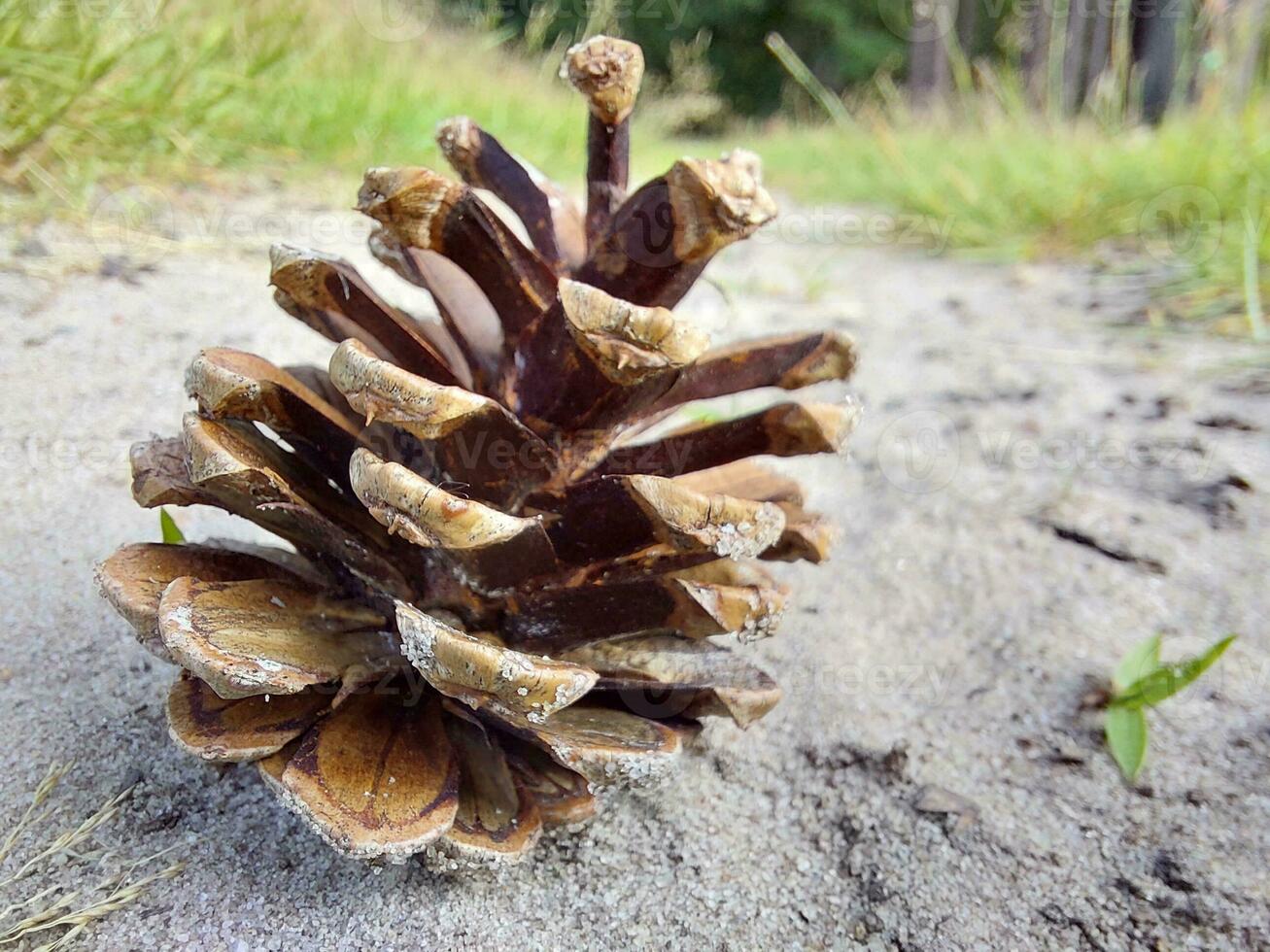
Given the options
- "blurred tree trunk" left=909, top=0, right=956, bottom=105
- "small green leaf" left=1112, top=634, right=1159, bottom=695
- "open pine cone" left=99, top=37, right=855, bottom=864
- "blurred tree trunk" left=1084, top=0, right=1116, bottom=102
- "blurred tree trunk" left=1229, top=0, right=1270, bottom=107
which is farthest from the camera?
"blurred tree trunk" left=909, top=0, right=956, bottom=105

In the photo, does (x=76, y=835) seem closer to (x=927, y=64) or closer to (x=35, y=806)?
(x=35, y=806)

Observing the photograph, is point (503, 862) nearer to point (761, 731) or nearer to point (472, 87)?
point (761, 731)

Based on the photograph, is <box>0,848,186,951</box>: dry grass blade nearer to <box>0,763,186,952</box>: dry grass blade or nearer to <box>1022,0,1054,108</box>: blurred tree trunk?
<box>0,763,186,952</box>: dry grass blade

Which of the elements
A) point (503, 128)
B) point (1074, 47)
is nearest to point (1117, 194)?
point (503, 128)

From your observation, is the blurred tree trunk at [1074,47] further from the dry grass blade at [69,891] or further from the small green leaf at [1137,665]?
the dry grass blade at [69,891]

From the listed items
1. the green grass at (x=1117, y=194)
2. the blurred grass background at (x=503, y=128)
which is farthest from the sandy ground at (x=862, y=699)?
the green grass at (x=1117, y=194)

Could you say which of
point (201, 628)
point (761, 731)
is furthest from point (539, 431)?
point (761, 731)

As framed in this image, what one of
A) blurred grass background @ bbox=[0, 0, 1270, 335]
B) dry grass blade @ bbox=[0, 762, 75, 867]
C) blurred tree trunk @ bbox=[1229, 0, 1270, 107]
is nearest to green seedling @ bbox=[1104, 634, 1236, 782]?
dry grass blade @ bbox=[0, 762, 75, 867]
